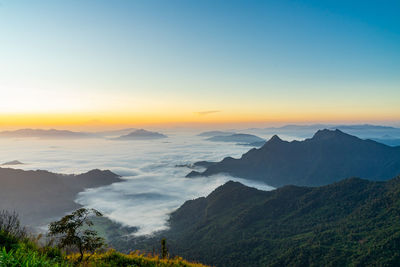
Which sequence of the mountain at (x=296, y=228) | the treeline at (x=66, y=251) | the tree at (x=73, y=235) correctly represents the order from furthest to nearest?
the mountain at (x=296, y=228) < the tree at (x=73, y=235) < the treeline at (x=66, y=251)

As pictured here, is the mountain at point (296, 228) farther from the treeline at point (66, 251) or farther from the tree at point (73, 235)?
the tree at point (73, 235)

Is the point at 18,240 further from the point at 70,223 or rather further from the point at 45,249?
the point at 70,223

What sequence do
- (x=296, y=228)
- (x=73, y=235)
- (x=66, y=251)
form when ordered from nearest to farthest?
1. (x=66, y=251)
2. (x=73, y=235)
3. (x=296, y=228)

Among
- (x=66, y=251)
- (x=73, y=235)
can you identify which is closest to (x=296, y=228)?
(x=73, y=235)

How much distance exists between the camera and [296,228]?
5261 inches

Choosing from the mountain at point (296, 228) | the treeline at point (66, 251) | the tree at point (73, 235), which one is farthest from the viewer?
the mountain at point (296, 228)

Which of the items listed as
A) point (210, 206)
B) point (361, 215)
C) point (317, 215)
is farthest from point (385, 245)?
point (210, 206)

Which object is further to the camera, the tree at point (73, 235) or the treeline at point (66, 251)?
the tree at point (73, 235)

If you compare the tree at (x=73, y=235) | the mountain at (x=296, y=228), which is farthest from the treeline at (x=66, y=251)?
the mountain at (x=296, y=228)

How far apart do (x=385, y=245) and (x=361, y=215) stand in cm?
4693

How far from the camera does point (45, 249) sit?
399 inches

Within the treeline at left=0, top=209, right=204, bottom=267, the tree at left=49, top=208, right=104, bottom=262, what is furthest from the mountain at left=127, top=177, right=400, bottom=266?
the tree at left=49, top=208, right=104, bottom=262

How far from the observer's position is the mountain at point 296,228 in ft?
289

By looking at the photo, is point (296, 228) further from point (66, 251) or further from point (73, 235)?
point (66, 251)
